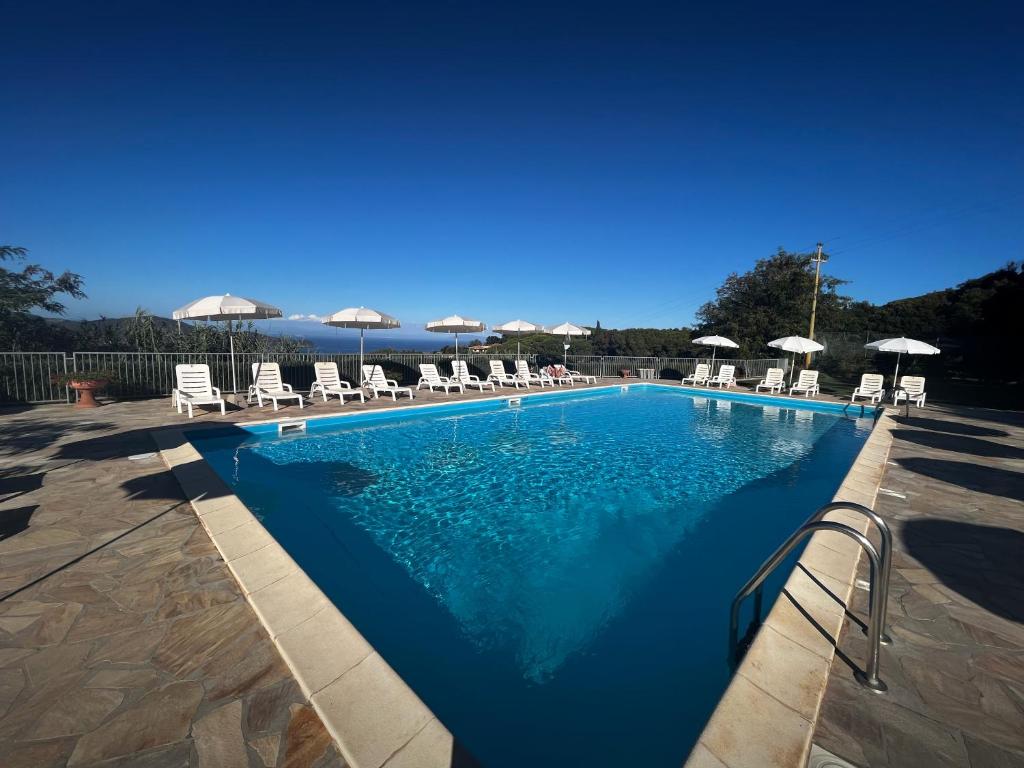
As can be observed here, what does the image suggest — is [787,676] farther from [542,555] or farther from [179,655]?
[179,655]

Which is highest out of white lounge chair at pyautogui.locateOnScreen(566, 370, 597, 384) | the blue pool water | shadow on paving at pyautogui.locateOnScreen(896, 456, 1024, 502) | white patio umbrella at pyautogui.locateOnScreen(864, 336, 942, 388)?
white patio umbrella at pyautogui.locateOnScreen(864, 336, 942, 388)

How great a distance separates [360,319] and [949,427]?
1378cm

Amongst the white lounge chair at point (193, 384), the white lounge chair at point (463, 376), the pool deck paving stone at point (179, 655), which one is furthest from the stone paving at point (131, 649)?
the white lounge chair at point (463, 376)

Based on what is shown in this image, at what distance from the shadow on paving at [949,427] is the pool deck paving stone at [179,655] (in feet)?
20.4

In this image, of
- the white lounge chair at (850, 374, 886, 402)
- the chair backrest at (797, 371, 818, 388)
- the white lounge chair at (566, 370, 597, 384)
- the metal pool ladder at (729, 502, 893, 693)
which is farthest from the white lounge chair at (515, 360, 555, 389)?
the metal pool ladder at (729, 502, 893, 693)

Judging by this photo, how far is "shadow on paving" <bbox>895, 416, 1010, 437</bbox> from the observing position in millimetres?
8461

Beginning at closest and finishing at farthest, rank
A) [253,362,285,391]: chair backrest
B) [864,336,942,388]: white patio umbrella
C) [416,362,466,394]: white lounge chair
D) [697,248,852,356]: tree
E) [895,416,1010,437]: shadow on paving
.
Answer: [895,416,1010,437]: shadow on paving
[253,362,285,391]: chair backrest
[864,336,942,388]: white patio umbrella
[416,362,466,394]: white lounge chair
[697,248,852,356]: tree

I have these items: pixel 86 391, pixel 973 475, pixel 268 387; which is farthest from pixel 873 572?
pixel 86 391

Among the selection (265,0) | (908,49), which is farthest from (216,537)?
(908,49)

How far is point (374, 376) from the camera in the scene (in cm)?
1189

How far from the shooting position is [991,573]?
3.10m

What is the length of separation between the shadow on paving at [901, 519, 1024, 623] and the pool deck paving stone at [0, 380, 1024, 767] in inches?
1.2

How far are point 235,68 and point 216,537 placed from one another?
12.8m

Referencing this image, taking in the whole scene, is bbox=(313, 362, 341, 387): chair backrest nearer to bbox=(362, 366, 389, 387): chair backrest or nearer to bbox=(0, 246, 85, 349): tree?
bbox=(362, 366, 389, 387): chair backrest
